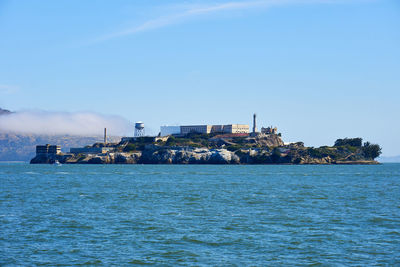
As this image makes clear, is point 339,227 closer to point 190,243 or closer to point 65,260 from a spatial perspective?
→ point 190,243

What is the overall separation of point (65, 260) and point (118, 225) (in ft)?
33.9

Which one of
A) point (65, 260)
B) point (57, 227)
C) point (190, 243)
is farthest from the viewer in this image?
point (57, 227)

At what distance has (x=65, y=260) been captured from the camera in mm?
26109

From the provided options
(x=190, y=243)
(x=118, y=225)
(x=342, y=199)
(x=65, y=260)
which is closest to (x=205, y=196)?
(x=342, y=199)

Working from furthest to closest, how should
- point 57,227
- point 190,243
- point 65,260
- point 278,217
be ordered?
point 278,217, point 57,227, point 190,243, point 65,260

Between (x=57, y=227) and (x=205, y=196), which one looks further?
(x=205, y=196)

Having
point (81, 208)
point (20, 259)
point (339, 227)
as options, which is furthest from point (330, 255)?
point (81, 208)

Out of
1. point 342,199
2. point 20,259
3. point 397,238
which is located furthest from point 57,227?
point 342,199

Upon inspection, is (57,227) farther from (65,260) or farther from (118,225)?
(65,260)

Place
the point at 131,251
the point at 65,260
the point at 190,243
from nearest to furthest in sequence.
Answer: the point at 65,260
the point at 131,251
the point at 190,243

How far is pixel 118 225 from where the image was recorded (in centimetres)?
3638

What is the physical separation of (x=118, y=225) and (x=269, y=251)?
12.5m

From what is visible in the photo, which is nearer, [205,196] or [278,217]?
[278,217]

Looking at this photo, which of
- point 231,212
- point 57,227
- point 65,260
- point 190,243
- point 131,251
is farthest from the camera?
point 231,212
